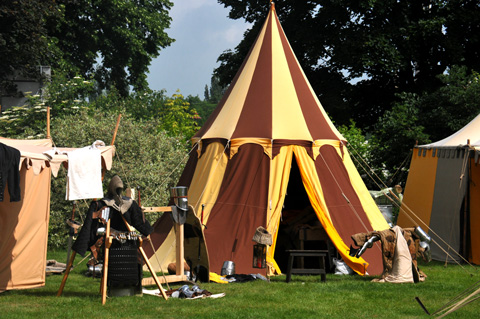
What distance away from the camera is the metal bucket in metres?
10.7

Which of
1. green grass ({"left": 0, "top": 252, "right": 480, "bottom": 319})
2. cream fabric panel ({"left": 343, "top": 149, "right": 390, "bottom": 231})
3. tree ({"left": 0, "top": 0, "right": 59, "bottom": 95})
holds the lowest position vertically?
green grass ({"left": 0, "top": 252, "right": 480, "bottom": 319})

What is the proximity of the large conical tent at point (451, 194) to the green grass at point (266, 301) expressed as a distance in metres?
3.10

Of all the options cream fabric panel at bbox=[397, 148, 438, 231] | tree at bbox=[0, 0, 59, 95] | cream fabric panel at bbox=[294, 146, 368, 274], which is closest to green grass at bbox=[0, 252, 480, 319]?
cream fabric panel at bbox=[294, 146, 368, 274]

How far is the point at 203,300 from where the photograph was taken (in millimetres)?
8648

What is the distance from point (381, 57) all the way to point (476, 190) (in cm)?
810

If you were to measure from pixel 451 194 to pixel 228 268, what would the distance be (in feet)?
18.3

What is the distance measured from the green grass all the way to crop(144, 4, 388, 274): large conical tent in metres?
0.91

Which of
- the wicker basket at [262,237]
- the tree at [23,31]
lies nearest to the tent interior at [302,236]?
the wicker basket at [262,237]

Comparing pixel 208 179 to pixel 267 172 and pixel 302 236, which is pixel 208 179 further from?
pixel 302 236

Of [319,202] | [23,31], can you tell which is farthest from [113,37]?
[319,202]

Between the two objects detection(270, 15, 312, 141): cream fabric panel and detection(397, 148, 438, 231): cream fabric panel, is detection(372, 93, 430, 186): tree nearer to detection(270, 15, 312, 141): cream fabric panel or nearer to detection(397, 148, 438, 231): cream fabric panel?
detection(397, 148, 438, 231): cream fabric panel

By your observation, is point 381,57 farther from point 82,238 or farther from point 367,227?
point 82,238

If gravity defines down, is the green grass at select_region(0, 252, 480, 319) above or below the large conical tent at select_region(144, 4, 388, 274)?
below

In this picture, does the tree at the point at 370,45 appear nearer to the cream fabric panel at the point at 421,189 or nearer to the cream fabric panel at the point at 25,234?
the cream fabric panel at the point at 421,189
